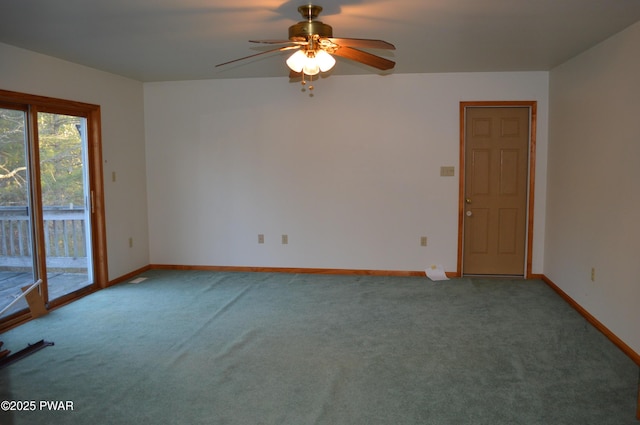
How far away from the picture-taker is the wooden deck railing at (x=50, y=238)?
12.8 ft

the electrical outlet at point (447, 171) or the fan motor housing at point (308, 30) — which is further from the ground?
the fan motor housing at point (308, 30)

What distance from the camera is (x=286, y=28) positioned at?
133 inches

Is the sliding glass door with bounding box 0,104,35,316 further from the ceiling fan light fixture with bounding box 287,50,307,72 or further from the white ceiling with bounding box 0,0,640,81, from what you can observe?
the ceiling fan light fixture with bounding box 287,50,307,72

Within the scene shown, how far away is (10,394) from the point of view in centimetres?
273

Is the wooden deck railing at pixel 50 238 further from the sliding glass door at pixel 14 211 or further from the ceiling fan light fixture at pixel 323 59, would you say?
the ceiling fan light fixture at pixel 323 59

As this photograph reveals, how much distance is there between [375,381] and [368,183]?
2908mm

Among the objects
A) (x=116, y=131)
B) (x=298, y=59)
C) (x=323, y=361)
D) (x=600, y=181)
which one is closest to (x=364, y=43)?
(x=298, y=59)

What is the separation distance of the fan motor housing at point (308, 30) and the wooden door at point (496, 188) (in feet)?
10.1

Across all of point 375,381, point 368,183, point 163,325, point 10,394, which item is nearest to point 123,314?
A: point 163,325

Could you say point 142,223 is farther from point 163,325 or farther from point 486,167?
point 486,167

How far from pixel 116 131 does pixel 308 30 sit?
3.50 metres

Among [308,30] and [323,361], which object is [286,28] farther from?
[323,361]

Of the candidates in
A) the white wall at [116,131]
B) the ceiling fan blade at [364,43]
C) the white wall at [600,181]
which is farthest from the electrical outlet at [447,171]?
the white wall at [116,131]

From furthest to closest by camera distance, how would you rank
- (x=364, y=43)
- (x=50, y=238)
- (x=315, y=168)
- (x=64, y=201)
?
(x=315, y=168) → (x=64, y=201) → (x=50, y=238) → (x=364, y=43)
